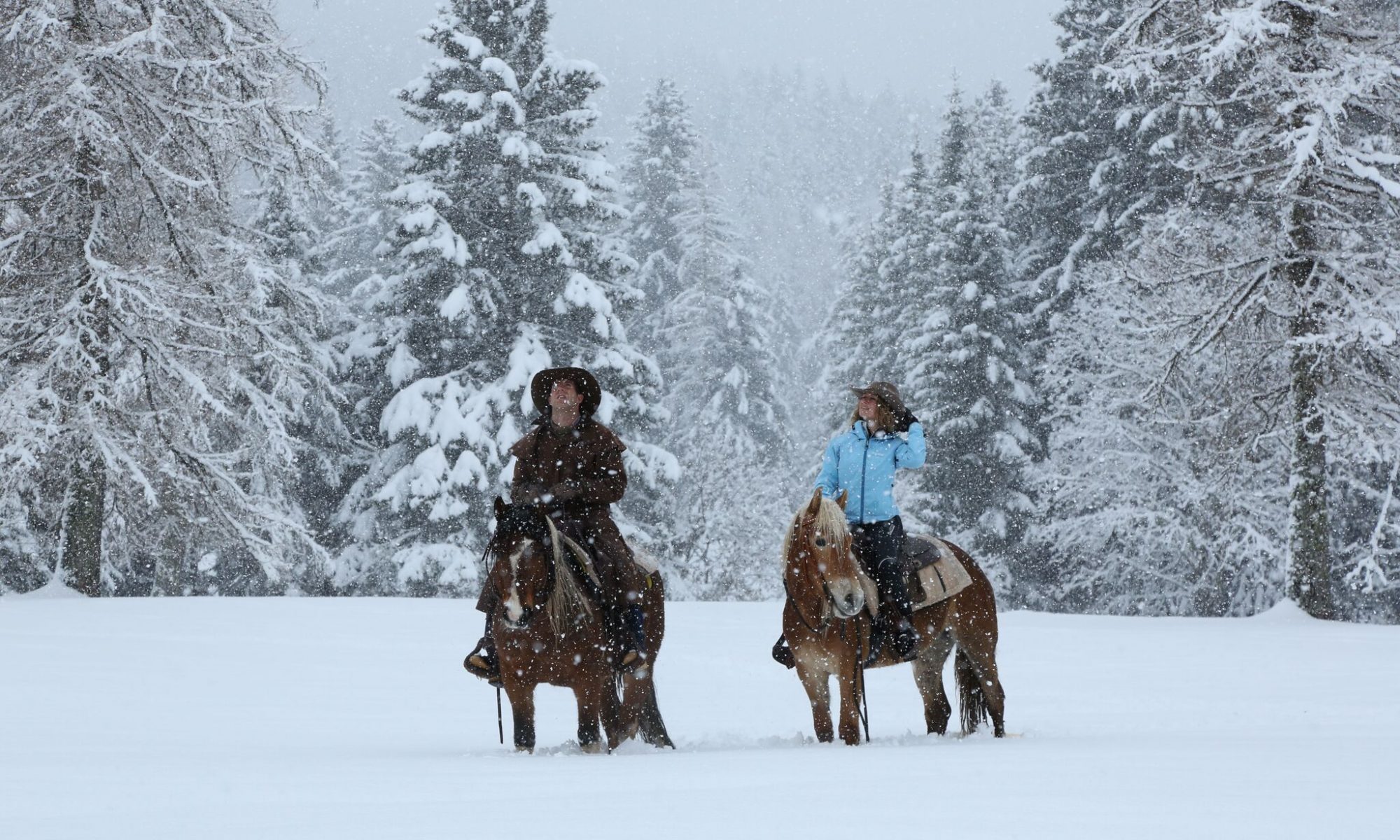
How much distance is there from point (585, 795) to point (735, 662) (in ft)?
30.4

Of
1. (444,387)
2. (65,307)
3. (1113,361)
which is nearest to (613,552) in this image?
(65,307)

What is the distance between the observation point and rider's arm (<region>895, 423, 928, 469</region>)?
325 inches

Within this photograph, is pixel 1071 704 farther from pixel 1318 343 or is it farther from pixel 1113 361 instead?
pixel 1113 361

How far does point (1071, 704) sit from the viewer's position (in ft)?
37.3

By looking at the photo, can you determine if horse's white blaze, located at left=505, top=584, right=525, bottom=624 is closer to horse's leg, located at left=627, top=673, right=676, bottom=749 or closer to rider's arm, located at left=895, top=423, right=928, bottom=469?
horse's leg, located at left=627, top=673, right=676, bottom=749

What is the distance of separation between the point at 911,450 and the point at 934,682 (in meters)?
1.79

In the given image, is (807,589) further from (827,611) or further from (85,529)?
(85,529)

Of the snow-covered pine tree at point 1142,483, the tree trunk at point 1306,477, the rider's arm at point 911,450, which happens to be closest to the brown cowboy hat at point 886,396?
the rider's arm at point 911,450

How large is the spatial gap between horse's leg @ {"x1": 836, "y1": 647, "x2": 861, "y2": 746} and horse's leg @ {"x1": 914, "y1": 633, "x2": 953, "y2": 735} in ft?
4.13

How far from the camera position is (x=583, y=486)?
7.69 meters

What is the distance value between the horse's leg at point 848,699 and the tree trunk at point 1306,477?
14.2 metres

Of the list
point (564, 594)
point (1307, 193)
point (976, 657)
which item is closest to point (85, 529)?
point (564, 594)

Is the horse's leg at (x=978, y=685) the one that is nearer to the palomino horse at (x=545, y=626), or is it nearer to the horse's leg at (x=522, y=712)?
the palomino horse at (x=545, y=626)

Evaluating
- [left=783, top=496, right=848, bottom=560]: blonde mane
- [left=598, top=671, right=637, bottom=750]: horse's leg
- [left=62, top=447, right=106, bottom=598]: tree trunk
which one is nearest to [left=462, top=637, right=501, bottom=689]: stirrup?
[left=598, top=671, right=637, bottom=750]: horse's leg
